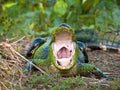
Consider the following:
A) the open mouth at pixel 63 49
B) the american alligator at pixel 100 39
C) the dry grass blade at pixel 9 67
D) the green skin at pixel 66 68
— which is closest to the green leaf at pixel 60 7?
the american alligator at pixel 100 39

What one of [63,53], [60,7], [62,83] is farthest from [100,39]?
[62,83]

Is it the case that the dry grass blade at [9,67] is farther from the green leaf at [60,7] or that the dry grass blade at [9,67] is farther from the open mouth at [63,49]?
the green leaf at [60,7]

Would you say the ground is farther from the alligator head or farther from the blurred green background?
the blurred green background

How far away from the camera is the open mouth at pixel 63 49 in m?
5.46

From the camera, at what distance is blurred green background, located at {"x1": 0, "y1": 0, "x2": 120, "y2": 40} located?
9000 millimetres

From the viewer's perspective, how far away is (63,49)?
18.0 feet

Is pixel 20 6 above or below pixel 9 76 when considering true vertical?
above

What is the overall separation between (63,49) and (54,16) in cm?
424

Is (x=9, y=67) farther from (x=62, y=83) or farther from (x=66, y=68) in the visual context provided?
(x=66, y=68)

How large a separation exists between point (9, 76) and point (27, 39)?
3.62m

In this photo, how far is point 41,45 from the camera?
6559mm

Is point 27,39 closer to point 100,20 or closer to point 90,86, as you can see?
point 100,20

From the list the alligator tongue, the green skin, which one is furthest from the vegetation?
the alligator tongue

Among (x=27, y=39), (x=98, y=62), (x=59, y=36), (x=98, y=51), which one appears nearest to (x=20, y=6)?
(x=27, y=39)
